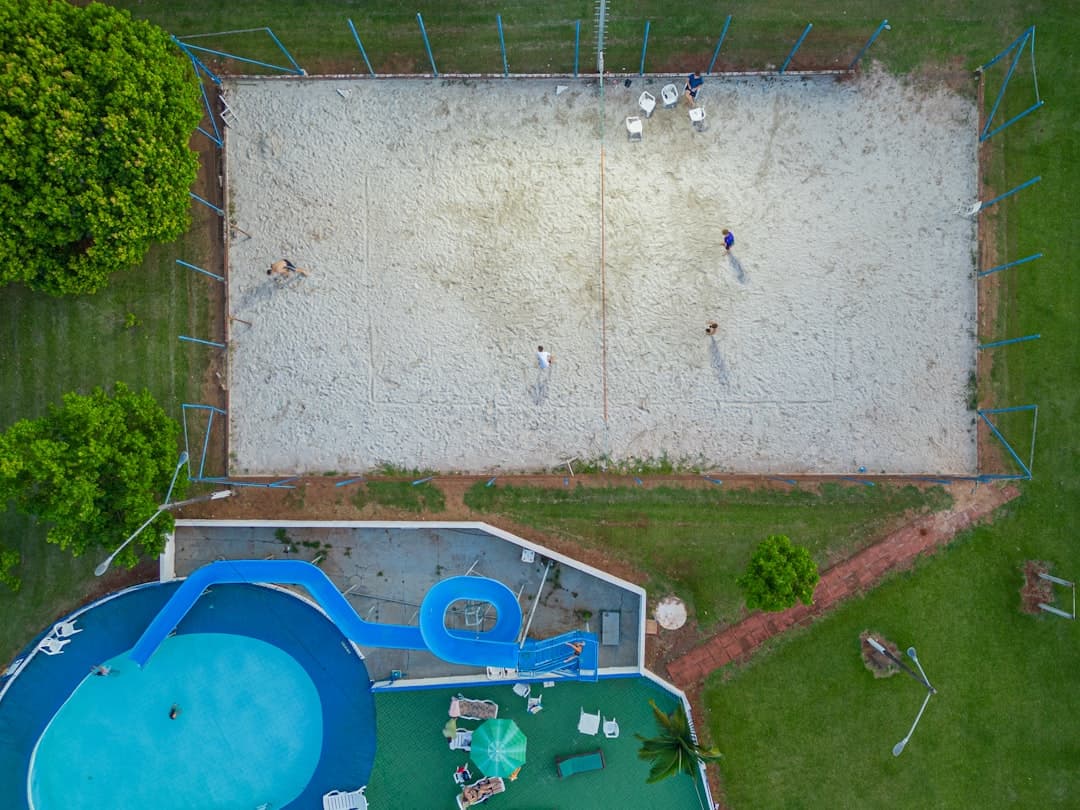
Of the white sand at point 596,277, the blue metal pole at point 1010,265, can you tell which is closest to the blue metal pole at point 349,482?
the white sand at point 596,277


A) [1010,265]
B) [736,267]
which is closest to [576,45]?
[736,267]

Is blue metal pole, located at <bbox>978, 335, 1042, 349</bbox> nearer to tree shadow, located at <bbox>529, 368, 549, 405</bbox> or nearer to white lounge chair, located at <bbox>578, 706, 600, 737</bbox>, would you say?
tree shadow, located at <bbox>529, 368, 549, 405</bbox>

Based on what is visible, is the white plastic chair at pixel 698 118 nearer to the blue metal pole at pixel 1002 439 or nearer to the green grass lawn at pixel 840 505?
the green grass lawn at pixel 840 505

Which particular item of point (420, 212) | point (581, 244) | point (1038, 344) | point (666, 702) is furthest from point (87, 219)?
point (1038, 344)

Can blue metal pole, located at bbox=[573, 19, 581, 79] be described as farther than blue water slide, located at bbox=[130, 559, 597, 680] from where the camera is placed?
Yes

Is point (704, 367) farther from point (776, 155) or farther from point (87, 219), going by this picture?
point (87, 219)

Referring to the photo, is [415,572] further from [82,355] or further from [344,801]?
[82,355]

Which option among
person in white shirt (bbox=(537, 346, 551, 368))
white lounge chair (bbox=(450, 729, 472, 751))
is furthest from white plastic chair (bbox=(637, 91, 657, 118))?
white lounge chair (bbox=(450, 729, 472, 751))
